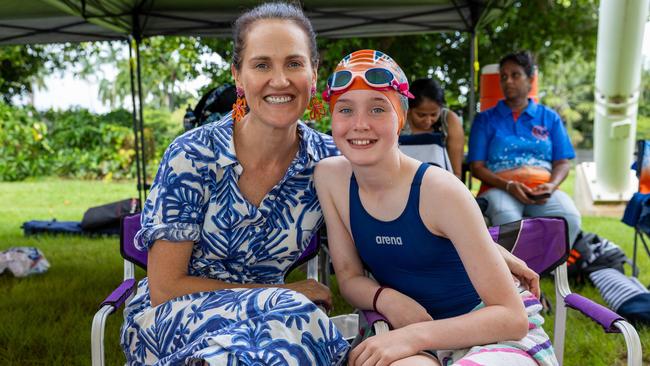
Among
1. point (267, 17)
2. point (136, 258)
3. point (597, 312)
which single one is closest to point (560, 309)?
point (597, 312)

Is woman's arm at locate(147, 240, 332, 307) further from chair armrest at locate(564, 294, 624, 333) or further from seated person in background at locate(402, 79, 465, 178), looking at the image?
seated person in background at locate(402, 79, 465, 178)

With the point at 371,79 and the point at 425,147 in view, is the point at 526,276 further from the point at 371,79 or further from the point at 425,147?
the point at 425,147

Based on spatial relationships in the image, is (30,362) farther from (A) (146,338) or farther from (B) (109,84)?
(B) (109,84)

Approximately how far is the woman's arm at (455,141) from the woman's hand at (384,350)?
3241mm

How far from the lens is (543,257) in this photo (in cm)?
248

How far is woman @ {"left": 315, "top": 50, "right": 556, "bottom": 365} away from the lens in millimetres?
1710

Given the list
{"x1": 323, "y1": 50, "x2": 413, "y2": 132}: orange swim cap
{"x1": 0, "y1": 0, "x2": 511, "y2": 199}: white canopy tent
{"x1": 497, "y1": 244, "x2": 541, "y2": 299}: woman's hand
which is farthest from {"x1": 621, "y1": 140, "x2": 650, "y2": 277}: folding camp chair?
{"x1": 323, "y1": 50, "x2": 413, "y2": 132}: orange swim cap

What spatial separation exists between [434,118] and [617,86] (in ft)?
13.9

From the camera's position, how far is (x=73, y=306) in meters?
4.38

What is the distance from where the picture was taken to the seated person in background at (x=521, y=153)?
14.0 feet

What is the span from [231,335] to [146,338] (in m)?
0.43

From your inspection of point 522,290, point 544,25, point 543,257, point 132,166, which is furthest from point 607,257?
point 132,166

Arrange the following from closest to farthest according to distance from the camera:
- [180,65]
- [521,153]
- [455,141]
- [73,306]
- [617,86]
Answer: [73,306], [521,153], [455,141], [617,86], [180,65]

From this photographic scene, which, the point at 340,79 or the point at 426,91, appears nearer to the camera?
the point at 340,79
